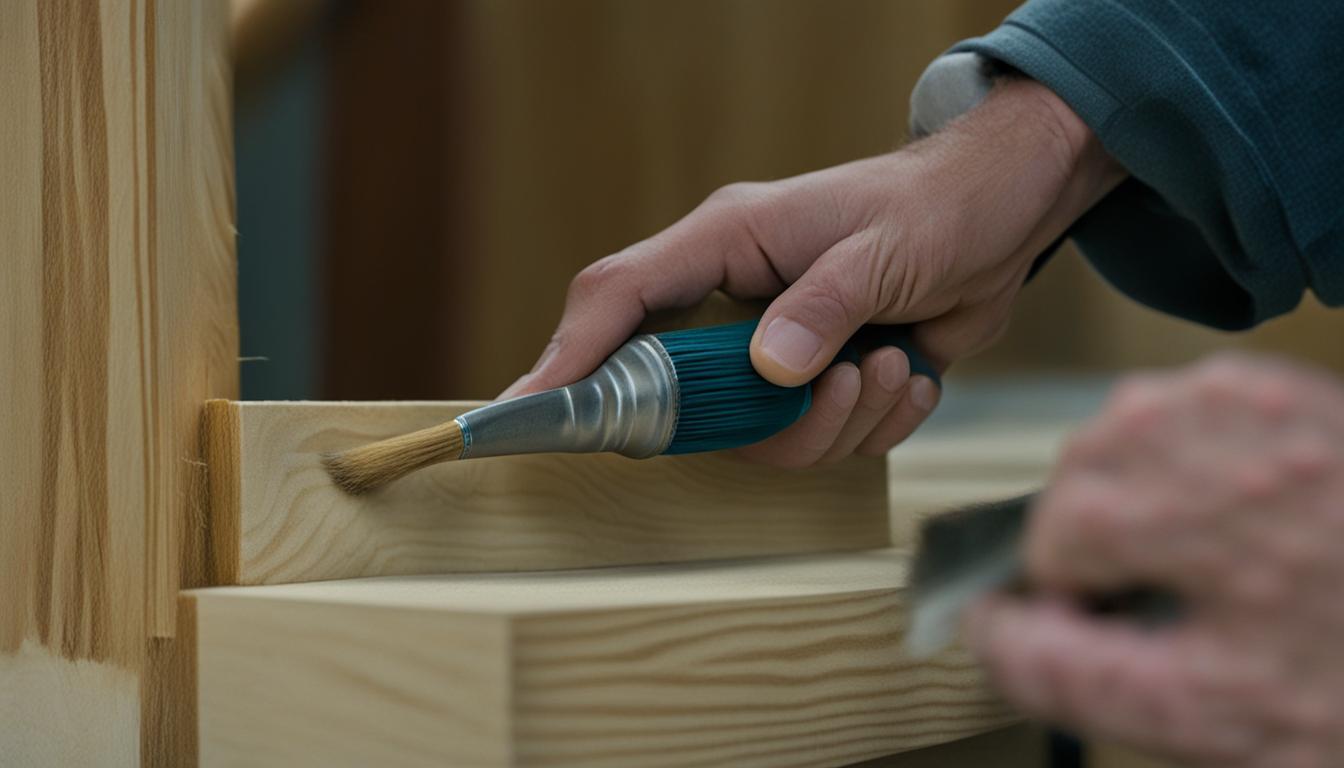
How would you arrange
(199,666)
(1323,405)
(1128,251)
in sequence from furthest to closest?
(1128,251) → (199,666) → (1323,405)

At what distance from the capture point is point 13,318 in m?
0.56

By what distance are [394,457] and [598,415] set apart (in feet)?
0.29

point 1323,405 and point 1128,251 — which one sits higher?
point 1128,251

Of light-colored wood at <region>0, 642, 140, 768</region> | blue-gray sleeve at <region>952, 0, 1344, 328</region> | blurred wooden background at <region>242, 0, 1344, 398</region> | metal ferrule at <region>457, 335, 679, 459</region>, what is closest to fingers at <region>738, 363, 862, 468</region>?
metal ferrule at <region>457, 335, 679, 459</region>

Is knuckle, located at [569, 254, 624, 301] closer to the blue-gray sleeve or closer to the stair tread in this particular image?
the stair tread

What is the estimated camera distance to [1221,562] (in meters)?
0.28

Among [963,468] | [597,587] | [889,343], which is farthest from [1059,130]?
[963,468]

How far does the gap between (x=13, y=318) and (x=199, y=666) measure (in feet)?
0.54

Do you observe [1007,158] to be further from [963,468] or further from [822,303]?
[963,468]

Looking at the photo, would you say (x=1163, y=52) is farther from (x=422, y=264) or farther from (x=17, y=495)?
(x=422, y=264)

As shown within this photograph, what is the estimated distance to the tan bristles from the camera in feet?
1.81

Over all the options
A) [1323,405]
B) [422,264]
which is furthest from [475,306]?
[1323,405]

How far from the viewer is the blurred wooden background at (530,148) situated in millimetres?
1974

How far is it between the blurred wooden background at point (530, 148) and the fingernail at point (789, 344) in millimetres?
1352
